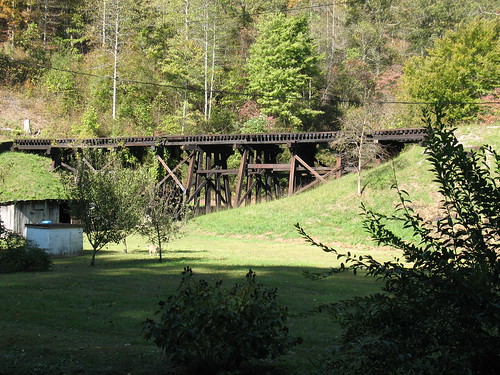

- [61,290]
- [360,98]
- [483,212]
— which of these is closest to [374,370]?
[483,212]

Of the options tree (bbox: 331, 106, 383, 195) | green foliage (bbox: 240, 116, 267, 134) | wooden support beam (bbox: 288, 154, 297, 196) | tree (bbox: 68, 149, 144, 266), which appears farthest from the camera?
green foliage (bbox: 240, 116, 267, 134)

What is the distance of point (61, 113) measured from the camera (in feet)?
185

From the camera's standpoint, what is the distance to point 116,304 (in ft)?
36.4

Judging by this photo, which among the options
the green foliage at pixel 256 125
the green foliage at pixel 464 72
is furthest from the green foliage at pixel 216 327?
the green foliage at pixel 256 125

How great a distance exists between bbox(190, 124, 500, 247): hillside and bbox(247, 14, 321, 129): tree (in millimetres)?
15689

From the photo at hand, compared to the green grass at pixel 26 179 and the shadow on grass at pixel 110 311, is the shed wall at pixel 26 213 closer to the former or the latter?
the green grass at pixel 26 179

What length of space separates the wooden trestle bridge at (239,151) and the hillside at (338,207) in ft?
5.39

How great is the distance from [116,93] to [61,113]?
5.65 m

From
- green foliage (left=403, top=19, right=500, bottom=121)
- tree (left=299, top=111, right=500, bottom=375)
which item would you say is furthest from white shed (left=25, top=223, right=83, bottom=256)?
green foliage (left=403, top=19, right=500, bottom=121)

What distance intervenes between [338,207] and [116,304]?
Answer: 837 inches

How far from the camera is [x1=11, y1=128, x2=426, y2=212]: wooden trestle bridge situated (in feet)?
111

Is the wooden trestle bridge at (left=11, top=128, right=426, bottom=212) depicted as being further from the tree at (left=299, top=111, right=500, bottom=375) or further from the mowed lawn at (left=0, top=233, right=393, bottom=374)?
the tree at (left=299, top=111, right=500, bottom=375)

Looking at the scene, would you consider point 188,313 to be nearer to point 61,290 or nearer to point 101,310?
point 101,310

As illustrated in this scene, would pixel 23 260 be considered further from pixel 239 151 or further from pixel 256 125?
pixel 256 125
